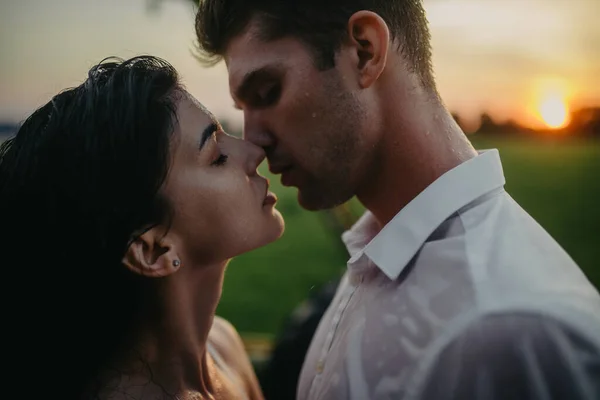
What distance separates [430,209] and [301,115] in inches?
17.5

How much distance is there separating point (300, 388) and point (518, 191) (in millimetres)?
8881

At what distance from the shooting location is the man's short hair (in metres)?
1.50

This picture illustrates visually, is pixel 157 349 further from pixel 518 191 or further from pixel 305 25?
pixel 518 191

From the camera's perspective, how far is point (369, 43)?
1.48 m

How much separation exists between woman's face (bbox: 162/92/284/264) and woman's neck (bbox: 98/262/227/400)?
0.25 ft

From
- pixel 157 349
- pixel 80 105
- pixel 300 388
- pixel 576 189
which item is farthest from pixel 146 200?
pixel 576 189

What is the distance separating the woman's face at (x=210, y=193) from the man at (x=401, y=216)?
0.65 feet

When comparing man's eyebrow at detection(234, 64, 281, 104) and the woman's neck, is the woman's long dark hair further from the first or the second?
man's eyebrow at detection(234, 64, 281, 104)

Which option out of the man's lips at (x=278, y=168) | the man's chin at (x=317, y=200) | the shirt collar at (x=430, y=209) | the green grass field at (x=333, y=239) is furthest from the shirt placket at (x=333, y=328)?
the green grass field at (x=333, y=239)

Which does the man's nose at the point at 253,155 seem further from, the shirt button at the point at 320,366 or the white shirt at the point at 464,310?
the shirt button at the point at 320,366

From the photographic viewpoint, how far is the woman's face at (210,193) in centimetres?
133

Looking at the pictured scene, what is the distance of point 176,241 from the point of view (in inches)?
52.6

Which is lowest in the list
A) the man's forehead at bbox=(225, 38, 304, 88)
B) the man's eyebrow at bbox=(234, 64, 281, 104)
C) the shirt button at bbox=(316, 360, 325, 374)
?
the shirt button at bbox=(316, 360, 325, 374)

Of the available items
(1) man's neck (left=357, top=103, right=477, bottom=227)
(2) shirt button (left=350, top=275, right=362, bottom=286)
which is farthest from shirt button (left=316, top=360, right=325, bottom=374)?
(1) man's neck (left=357, top=103, right=477, bottom=227)
